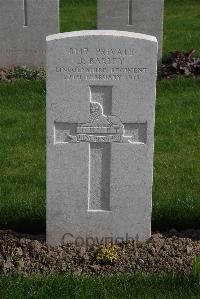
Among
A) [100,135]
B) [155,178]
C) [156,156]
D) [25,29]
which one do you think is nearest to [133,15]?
[25,29]

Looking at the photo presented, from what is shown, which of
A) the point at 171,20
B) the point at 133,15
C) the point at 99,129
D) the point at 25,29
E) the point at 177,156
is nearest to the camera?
the point at 99,129

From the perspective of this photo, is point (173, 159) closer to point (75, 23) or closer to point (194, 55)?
point (194, 55)

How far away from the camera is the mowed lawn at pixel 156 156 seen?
5.82 m

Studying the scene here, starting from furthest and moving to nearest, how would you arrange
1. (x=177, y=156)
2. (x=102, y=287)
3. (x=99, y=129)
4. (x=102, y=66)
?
1. (x=177, y=156)
2. (x=99, y=129)
3. (x=102, y=66)
4. (x=102, y=287)

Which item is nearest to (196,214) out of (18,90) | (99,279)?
(99,279)

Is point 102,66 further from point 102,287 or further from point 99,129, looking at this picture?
point 102,287

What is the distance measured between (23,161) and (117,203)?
82.6 inches

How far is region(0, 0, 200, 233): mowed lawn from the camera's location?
5820 millimetres

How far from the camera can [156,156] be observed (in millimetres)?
7328

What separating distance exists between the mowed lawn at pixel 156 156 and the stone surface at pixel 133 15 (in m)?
1.25

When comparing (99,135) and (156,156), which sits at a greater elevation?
(99,135)

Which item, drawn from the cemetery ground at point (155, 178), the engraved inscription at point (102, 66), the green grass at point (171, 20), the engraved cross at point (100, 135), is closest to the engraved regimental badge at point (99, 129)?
the engraved cross at point (100, 135)

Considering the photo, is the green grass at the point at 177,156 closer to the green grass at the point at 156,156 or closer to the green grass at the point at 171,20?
the green grass at the point at 156,156

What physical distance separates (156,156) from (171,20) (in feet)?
25.6
